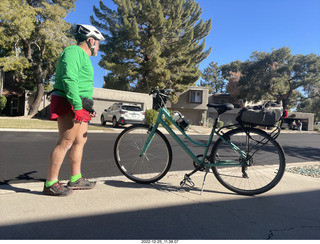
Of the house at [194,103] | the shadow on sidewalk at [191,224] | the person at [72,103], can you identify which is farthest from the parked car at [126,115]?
the house at [194,103]

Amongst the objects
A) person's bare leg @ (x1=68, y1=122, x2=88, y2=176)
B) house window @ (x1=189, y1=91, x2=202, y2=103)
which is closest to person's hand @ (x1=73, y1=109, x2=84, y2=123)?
person's bare leg @ (x1=68, y1=122, x2=88, y2=176)

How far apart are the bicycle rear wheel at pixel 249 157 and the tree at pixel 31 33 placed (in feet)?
67.4

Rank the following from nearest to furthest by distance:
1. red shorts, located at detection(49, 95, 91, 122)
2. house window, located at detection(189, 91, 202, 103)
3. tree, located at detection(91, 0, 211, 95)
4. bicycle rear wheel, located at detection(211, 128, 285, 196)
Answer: red shorts, located at detection(49, 95, 91, 122)
bicycle rear wheel, located at detection(211, 128, 285, 196)
tree, located at detection(91, 0, 211, 95)
house window, located at detection(189, 91, 202, 103)

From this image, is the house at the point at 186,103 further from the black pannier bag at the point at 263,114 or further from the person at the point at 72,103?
the person at the point at 72,103

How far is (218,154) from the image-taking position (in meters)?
3.01

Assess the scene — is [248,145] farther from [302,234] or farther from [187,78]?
[187,78]

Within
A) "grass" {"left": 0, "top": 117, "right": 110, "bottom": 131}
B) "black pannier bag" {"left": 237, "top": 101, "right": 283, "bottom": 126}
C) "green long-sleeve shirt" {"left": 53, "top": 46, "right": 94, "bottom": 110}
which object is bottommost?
"grass" {"left": 0, "top": 117, "right": 110, "bottom": 131}

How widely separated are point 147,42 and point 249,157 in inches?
956

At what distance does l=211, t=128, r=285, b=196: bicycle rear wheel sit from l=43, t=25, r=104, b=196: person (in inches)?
71.0

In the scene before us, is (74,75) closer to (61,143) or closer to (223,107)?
(61,143)

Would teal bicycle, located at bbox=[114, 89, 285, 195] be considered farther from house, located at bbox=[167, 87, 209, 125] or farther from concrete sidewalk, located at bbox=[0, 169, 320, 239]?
house, located at bbox=[167, 87, 209, 125]

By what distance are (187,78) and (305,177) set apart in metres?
27.4

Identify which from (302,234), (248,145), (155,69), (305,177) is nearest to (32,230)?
(302,234)

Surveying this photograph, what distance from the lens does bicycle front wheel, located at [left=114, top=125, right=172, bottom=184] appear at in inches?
126
